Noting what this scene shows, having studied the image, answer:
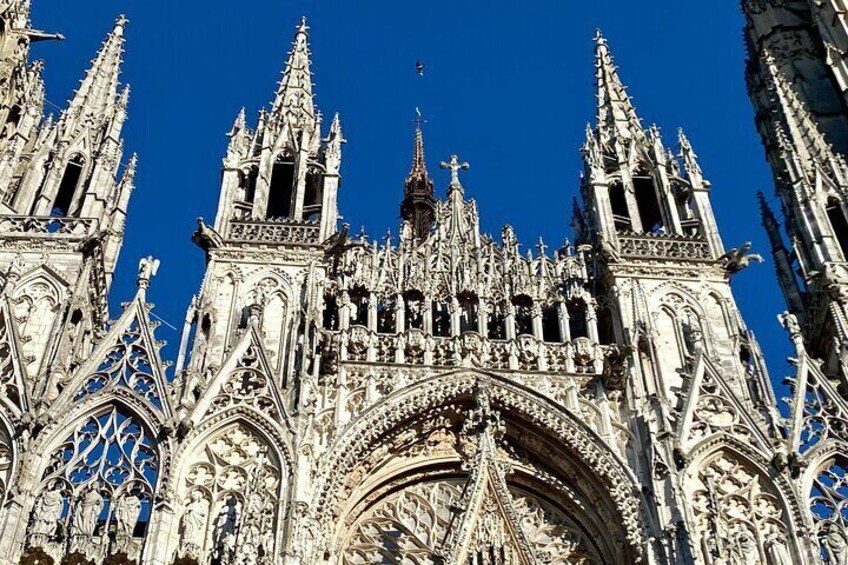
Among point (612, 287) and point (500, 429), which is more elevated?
point (612, 287)

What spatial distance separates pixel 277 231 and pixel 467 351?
11.3 ft

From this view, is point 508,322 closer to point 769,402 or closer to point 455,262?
point 455,262

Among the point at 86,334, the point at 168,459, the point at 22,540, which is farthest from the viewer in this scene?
the point at 86,334

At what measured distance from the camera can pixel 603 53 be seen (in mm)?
23375

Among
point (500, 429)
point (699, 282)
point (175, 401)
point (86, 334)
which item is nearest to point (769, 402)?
point (699, 282)

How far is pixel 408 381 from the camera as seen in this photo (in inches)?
639

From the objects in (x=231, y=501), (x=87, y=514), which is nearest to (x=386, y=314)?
(x=231, y=501)

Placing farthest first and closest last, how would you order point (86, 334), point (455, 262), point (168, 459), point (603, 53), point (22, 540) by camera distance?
point (603, 53) → point (455, 262) → point (86, 334) → point (168, 459) → point (22, 540)

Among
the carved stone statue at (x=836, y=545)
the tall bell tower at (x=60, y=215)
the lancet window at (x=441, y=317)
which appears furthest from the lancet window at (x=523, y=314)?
the tall bell tower at (x=60, y=215)

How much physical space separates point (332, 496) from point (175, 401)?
228 cm

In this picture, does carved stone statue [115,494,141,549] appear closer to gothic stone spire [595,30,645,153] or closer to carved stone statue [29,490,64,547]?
carved stone statue [29,490,64,547]

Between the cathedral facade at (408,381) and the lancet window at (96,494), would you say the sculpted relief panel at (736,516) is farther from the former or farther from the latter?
the lancet window at (96,494)

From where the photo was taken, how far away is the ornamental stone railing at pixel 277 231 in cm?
1770

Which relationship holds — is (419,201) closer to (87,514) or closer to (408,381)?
(408,381)
